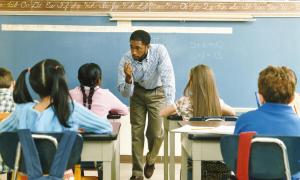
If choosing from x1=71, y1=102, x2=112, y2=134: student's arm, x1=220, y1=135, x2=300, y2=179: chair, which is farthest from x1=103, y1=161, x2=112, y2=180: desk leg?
x1=220, y1=135, x2=300, y2=179: chair

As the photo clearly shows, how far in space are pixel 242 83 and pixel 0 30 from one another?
2.76 metres

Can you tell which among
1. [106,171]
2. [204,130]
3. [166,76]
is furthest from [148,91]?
[106,171]

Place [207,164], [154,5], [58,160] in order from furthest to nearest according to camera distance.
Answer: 1. [154,5]
2. [207,164]
3. [58,160]

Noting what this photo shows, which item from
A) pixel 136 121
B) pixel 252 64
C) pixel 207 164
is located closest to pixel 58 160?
pixel 207 164

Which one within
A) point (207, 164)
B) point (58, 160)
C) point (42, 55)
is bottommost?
point (207, 164)

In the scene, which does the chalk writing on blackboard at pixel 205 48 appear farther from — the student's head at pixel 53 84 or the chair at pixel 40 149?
the chair at pixel 40 149

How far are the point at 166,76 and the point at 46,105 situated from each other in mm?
2090

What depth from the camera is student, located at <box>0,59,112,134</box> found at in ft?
6.93

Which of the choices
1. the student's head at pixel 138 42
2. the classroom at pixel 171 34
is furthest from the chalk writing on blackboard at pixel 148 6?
the student's head at pixel 138 42

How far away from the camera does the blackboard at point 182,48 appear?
4.93 m

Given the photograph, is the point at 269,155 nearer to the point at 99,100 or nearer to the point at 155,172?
the point at 99,100

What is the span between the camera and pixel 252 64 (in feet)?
16.3

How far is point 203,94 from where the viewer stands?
324cm

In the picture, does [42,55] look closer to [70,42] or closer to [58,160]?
[70,42]
